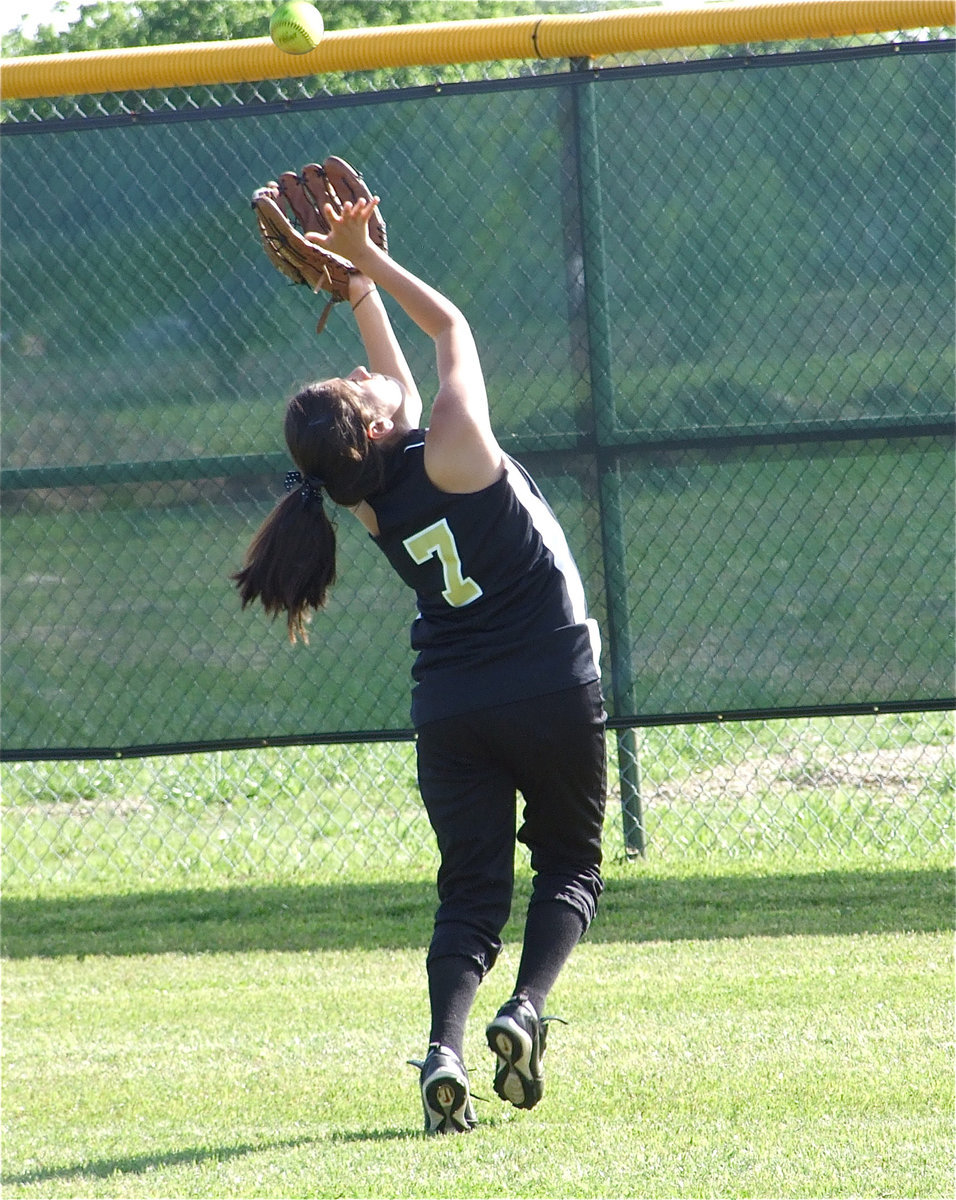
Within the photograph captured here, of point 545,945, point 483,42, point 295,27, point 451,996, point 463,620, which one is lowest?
point 451,996

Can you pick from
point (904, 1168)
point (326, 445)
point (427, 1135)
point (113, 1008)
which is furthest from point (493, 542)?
point (113, 1008)

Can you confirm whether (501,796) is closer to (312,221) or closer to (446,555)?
(446,555)

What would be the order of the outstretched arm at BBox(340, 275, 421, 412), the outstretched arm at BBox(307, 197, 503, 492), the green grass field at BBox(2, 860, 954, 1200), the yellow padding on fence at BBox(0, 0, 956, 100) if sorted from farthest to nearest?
the yellow padding on fence at BBox(0, 0, 956, 100) → the outstretched arm at BBox(340, 275, 421, 412) → the outstretched arm at BBox(307, 197, 503, 492) → the green grass field at BBox(2, 860, 954, 1200)

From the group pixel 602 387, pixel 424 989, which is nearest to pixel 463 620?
pixel 424 989

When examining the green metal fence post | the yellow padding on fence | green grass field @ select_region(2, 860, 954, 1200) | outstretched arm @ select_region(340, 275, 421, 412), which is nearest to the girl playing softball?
outstretched arm @ select_region(340, 275, 421, 412)

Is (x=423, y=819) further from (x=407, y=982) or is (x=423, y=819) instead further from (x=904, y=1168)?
(x=904, y=1168)

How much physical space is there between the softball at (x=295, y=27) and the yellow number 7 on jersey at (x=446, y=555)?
2312 mm

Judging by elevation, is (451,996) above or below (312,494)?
below

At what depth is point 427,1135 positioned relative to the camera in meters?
2.99

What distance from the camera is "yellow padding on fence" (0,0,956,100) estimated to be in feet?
16.5

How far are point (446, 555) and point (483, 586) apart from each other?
11cm

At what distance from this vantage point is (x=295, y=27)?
14.8 ft

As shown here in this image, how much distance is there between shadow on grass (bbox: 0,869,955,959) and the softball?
3031mm

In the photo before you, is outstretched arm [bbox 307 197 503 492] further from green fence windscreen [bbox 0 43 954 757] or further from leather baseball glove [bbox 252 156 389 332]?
green fence windscreen [bbox 0 43 954 757]
